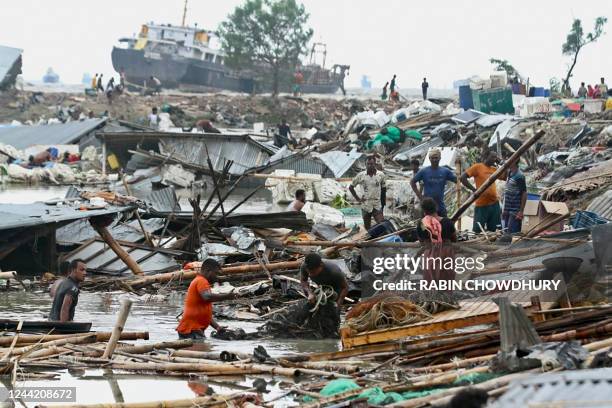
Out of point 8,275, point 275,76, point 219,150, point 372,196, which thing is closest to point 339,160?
point 219,150

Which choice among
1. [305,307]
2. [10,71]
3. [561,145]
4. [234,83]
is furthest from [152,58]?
[305,307]

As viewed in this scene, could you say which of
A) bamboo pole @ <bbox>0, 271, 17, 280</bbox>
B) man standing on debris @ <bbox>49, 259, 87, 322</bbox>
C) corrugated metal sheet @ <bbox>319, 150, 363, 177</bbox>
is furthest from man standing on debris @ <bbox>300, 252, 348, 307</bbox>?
corrugated metal sheet @ <bbox>319, 150, 363, 177</bbox>

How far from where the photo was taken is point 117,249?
14.9 m

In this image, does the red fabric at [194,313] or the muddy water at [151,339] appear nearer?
the muddy water at [151,339]

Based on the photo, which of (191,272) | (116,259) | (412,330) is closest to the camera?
(412,330)

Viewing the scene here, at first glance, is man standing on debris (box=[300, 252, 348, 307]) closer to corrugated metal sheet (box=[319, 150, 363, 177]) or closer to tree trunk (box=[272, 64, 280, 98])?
corrugated metal sheet (box=[319, 150, 363, 177])

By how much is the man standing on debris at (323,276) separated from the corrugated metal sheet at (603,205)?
5.15 meters

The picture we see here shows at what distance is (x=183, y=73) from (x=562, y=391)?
66803 mm

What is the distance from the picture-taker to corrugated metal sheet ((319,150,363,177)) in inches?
1126

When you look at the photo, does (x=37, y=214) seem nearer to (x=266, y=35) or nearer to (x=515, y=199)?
(x=515, y=199)

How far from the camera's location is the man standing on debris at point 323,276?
417 inches

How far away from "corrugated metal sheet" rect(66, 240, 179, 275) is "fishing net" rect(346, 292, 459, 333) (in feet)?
17.8

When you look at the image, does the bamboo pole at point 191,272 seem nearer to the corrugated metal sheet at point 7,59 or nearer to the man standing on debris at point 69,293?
the man standing on debris at point 69,293

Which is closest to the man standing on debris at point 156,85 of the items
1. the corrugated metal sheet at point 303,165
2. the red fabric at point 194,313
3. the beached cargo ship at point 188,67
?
the beached cargo ship at point 188,67
